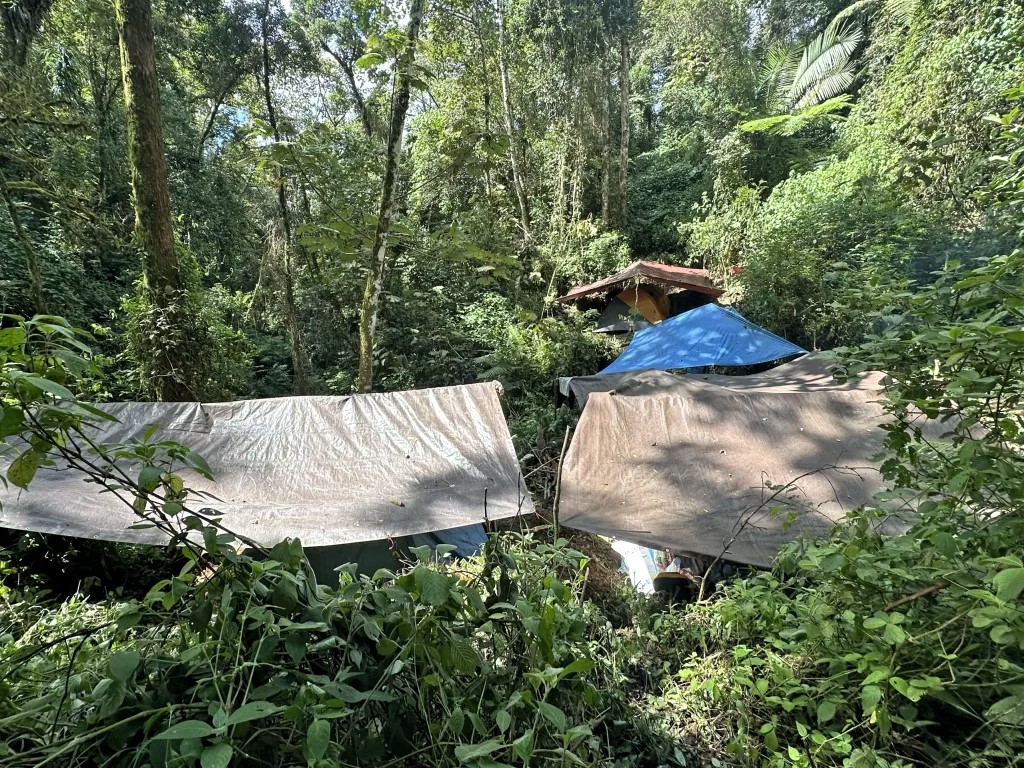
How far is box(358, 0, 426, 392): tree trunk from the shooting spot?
4082mm

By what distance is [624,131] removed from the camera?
1138 centimetres

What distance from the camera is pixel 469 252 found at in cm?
429

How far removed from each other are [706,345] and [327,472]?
5.74m

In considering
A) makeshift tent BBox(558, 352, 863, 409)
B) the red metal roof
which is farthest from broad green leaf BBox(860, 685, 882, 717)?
the red metal roof

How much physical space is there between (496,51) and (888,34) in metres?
8.58

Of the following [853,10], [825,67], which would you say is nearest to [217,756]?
[853,10]

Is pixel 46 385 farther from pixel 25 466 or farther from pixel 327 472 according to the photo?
pixel 327 472

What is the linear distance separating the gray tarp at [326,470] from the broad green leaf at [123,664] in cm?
210

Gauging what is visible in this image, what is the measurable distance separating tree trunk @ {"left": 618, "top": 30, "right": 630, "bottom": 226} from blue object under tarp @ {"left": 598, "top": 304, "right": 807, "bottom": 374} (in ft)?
20.1

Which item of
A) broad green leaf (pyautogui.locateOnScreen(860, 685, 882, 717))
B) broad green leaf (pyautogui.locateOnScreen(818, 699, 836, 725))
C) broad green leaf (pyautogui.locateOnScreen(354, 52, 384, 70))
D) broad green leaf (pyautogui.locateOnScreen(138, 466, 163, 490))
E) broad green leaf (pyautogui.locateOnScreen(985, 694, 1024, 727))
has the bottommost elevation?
broad green leaf (pyautogui.locateOnScreen(818, 699, 836, 725))

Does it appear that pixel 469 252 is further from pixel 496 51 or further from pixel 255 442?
pixel 496 51

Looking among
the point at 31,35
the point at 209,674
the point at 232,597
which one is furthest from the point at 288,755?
the point at 31,35

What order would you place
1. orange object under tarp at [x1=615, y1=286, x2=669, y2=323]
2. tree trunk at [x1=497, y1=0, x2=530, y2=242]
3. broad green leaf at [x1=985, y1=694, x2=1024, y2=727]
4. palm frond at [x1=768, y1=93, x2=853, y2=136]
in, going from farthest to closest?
palm frond at [x1=768, y1=93, x2=853, y2=136] < orange object under tarp at [x1=615, y1=286, x2=669, y2=323] < tree trunk at [x1=497, y1=0, x2=530, y2=242] < broad green leaf at [x1=985, y1=694, x2=1024, y2=727]

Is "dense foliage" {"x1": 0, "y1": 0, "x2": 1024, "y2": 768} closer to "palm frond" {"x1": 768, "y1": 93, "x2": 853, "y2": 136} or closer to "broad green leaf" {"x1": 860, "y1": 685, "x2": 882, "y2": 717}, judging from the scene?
"broad green leaf" {"x1": 860, "y1": 685, "x2": 882, "y2": 717}
